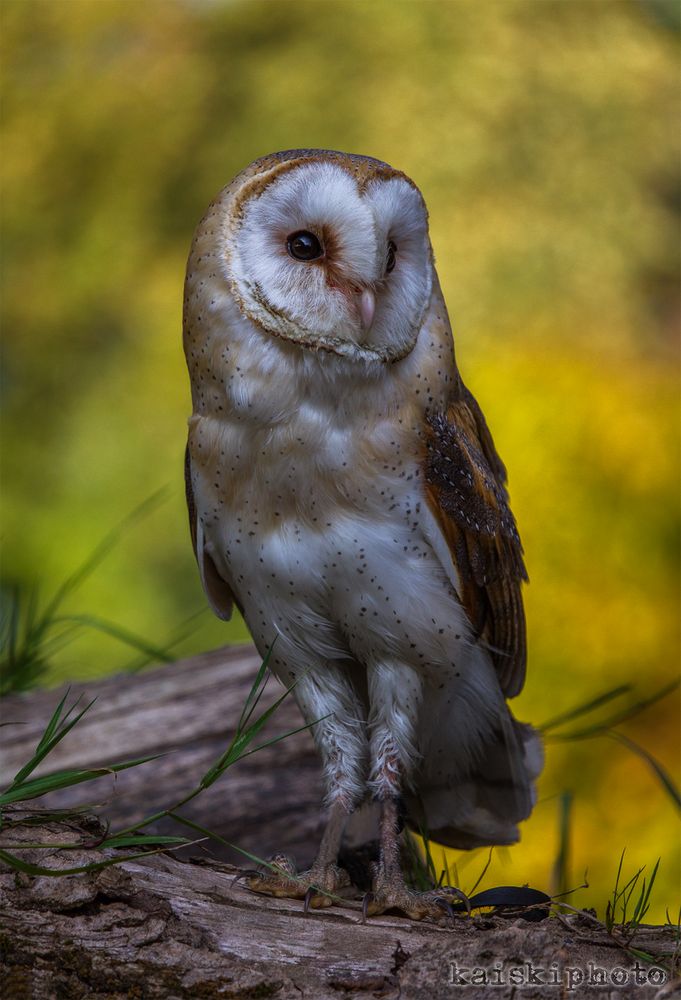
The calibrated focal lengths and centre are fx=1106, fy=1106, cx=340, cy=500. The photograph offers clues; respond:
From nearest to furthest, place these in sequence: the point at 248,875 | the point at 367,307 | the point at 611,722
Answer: the point at 367,307, the point at 248,875, the point at 611,722

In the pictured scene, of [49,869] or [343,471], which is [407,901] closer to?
[49,869]

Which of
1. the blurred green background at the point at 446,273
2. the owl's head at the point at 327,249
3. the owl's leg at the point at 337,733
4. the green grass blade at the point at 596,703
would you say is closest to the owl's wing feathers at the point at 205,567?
the owl's leg at the point at 337,733

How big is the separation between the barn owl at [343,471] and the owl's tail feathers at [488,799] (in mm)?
347

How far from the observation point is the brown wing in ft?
6.56

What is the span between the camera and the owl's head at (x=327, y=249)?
1.80 meters

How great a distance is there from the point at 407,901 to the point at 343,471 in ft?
2.41

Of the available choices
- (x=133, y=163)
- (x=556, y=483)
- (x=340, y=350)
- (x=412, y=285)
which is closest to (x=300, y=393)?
(x=340, y=350)

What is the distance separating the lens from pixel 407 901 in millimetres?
1867

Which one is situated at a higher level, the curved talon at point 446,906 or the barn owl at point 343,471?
the barn owl at point 343,471

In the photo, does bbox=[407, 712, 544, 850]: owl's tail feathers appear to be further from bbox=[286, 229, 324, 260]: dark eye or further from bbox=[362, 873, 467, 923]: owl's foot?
bbox=[286, 229, 324, 260]: dark eye

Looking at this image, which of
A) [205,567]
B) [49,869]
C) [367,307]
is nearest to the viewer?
[49,869]

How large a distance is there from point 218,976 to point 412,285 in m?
1.16

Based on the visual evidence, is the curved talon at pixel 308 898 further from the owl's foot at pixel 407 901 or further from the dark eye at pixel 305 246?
the dark eye at pixel 305 246

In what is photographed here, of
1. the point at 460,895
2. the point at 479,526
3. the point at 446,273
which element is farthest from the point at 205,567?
the point at 446,273
